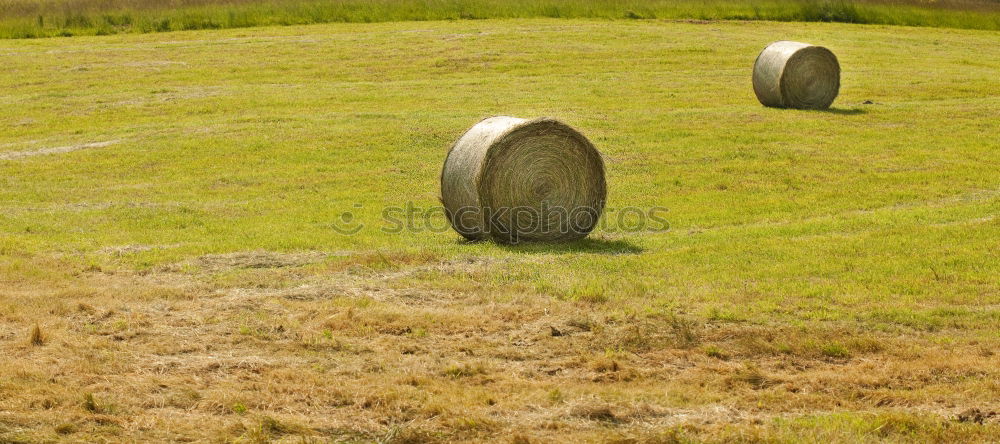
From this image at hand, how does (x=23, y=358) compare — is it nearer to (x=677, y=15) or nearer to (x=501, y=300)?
(x=501, y=300)

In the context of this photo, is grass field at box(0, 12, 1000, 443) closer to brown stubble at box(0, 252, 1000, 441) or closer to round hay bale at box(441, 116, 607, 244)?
brown stubble at box(0, 252, 1000, 441)

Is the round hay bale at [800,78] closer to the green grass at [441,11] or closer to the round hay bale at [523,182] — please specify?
the round hay bale at [523,182]

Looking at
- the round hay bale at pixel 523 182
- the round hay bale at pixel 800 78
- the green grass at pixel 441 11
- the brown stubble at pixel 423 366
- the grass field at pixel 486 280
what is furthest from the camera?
the green grass at pixel 441 11

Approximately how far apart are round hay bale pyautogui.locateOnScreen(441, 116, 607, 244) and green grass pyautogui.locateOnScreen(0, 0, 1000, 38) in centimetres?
3466

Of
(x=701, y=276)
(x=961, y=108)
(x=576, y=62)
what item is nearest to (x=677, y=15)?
(x=576, y=62)

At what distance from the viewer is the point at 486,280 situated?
13.2 metres

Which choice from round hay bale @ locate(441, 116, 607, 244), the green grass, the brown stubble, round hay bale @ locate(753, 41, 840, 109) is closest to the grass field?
the brown stubble

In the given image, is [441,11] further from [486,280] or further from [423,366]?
[423,366]

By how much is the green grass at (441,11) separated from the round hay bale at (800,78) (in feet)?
68.6

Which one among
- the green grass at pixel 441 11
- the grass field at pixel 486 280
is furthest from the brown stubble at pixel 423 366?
the green grass at pixel 441 11

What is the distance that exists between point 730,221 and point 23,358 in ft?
34.0

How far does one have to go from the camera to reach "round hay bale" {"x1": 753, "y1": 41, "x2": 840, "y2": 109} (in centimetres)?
2939

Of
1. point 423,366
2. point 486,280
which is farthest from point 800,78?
point 423,366

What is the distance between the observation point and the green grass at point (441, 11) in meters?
48.9
